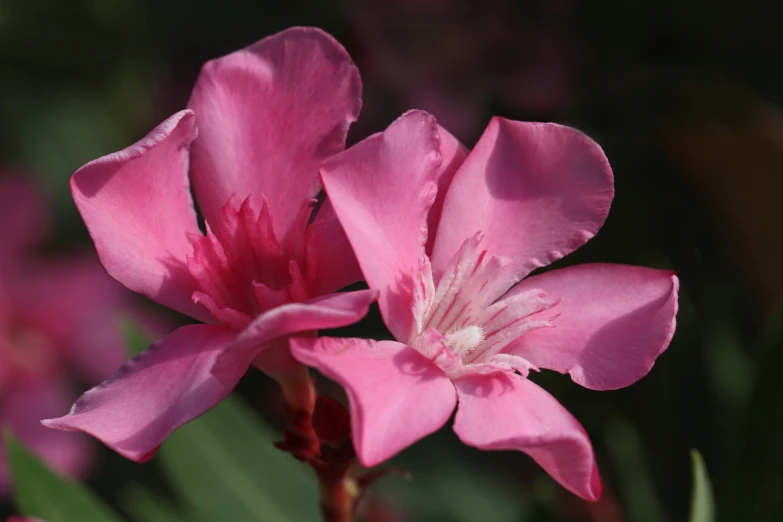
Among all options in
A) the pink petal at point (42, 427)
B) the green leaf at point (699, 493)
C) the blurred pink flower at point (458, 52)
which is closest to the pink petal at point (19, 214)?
the pink petal at point (42, 427)

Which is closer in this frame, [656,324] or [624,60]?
[656,324]

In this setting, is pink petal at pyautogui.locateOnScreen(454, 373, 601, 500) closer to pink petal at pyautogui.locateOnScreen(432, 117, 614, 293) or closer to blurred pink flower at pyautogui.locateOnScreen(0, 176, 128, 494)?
pink petal at pyautogui.locateOnScreen(432, 117, 614, 293)

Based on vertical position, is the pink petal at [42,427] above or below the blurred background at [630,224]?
below

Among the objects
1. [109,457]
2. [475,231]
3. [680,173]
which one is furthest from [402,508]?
[475,231]

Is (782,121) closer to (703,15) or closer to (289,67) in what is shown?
(703,15)

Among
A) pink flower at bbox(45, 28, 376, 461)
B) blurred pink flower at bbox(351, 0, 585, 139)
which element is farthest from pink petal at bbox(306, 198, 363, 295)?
blurred pink flower at bbox(351, 0, 585, 139)

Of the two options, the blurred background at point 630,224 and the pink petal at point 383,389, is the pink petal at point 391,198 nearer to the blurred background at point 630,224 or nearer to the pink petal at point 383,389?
the pink petal at point 383,389

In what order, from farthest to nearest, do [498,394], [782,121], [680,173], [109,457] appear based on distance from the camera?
1. [109,457]
2. [680,173]
3. [782,121]
4. [498,394]
